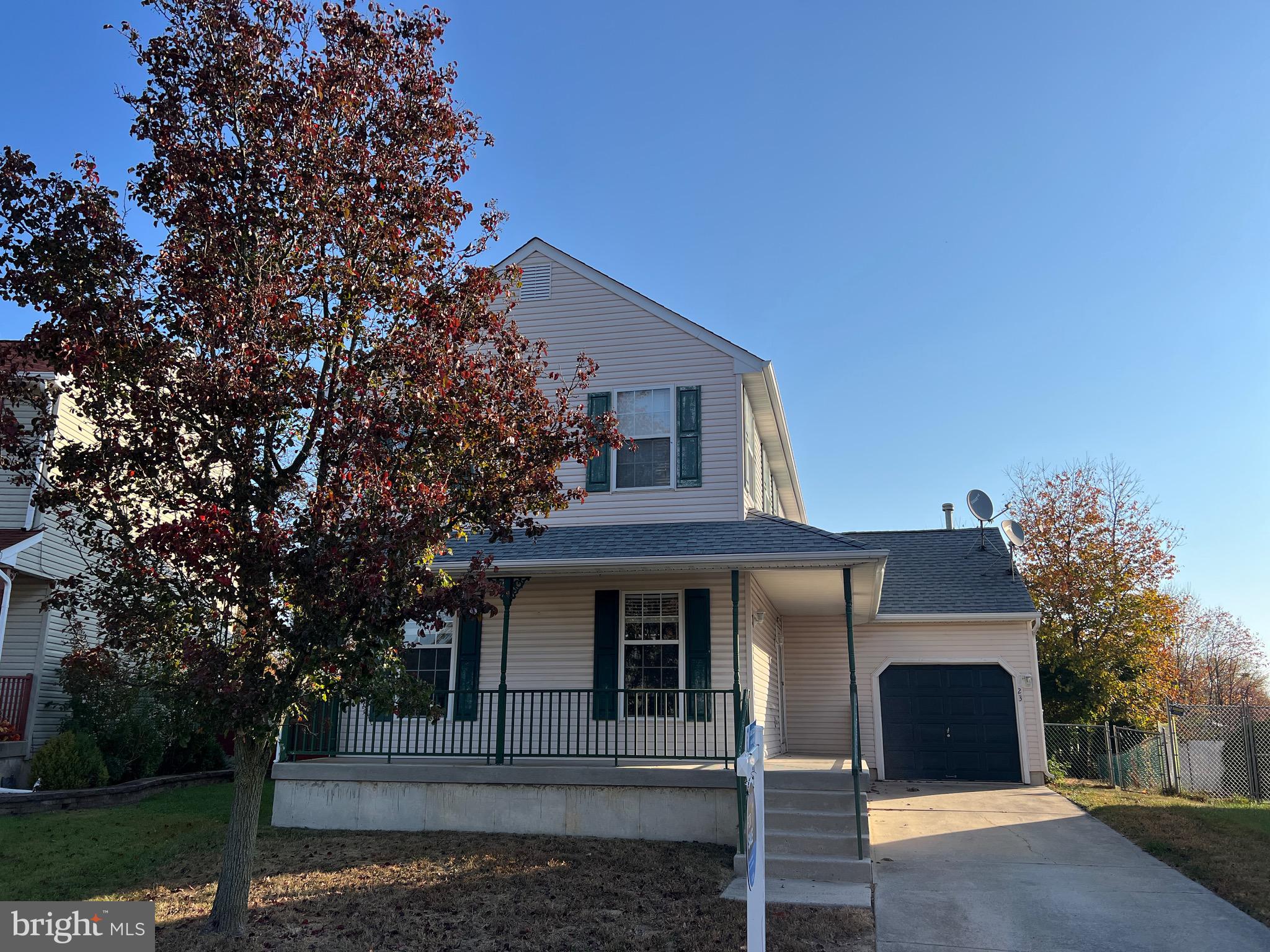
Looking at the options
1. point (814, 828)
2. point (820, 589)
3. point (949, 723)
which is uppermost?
point (820, 589)

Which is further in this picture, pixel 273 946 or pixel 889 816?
pixel 889 816

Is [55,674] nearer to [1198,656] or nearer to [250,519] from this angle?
[250,519]

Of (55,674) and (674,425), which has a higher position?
(674,425)

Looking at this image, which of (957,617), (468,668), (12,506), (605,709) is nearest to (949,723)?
(957,617)

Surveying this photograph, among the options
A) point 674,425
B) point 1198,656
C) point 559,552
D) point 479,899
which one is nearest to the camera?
point 479,899

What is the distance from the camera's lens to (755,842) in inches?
181

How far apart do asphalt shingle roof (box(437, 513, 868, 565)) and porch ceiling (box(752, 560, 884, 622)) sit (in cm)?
45

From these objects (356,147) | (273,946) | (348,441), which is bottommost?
(273,946)

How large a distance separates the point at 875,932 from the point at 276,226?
6.83 meters

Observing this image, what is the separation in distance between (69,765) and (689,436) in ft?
32.2

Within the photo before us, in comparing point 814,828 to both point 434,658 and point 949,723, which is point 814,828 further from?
point 949,723

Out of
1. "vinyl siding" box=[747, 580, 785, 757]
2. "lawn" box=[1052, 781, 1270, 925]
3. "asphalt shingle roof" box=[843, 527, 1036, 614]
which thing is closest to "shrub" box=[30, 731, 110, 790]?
"vinyl siding" box=[747, 580, 785, 757]

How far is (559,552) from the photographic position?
11.6 m

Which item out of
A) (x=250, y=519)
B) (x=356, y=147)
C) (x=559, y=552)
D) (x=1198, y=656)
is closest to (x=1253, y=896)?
(x=559, y=552)
